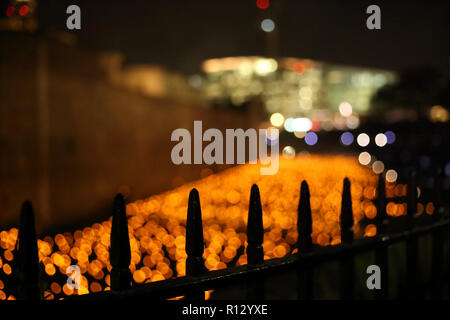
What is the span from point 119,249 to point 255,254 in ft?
2.25

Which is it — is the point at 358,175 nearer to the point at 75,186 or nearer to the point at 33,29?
the point at 75,186

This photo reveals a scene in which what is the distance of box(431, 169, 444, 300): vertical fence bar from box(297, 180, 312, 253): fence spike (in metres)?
1.33

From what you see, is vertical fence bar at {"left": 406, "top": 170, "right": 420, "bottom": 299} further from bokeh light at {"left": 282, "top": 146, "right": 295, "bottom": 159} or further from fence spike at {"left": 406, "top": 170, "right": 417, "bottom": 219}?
bokeh light at {"left": 282, "top": 146, "right": 295, "bottom": 159}

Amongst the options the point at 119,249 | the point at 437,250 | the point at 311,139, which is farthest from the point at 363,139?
the point at 119,249

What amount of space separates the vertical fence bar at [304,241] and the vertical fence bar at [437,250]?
1.34 meters

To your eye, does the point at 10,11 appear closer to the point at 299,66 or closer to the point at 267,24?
the point at 267,24

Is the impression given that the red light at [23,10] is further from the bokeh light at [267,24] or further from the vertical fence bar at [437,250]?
the bokeh light at [267,24]

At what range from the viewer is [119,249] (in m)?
1.89

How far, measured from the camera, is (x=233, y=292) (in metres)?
4.61

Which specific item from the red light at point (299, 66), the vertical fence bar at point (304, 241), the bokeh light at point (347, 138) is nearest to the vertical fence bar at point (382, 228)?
the vertical fence bar at point (304, 241)

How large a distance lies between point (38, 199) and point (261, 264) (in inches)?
303

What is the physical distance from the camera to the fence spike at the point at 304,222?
2.35m

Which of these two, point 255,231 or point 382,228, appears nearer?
point 255,231
